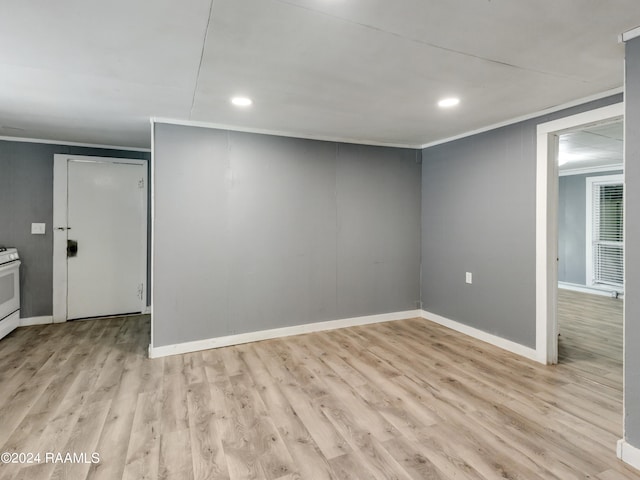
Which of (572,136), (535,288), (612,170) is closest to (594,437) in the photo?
(535,288)

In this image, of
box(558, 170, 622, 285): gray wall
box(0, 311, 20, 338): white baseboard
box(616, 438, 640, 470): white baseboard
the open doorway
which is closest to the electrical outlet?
box(0, 311, 20, 338): white baseboard

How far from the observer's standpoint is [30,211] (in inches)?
167

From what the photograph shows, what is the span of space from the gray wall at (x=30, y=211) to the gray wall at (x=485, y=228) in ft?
15.9

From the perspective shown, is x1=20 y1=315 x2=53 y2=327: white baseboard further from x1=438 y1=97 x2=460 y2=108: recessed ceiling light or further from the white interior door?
x1=438 y1=97 x2=460 y2=108: recessed ceiling light

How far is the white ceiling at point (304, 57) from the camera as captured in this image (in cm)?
158

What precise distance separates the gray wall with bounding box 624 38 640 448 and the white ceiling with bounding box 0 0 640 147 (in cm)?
26

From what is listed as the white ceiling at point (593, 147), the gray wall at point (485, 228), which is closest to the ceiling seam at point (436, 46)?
the gray wall at point (485, 228)

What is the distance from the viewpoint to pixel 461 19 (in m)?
1.64

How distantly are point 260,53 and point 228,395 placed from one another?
94.1 inches

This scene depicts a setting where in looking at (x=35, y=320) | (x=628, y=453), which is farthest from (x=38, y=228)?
(x=628, y=453)

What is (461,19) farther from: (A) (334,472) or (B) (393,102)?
(A) (334,472)

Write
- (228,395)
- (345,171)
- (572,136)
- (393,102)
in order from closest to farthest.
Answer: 1. (228,395)
2. (393,102)
3. (572,136)
4. (345,171)

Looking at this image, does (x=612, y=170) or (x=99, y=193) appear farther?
(x=612, y=170)

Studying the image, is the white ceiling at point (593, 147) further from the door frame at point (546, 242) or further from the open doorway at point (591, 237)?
the door frame at point (546, 242)
